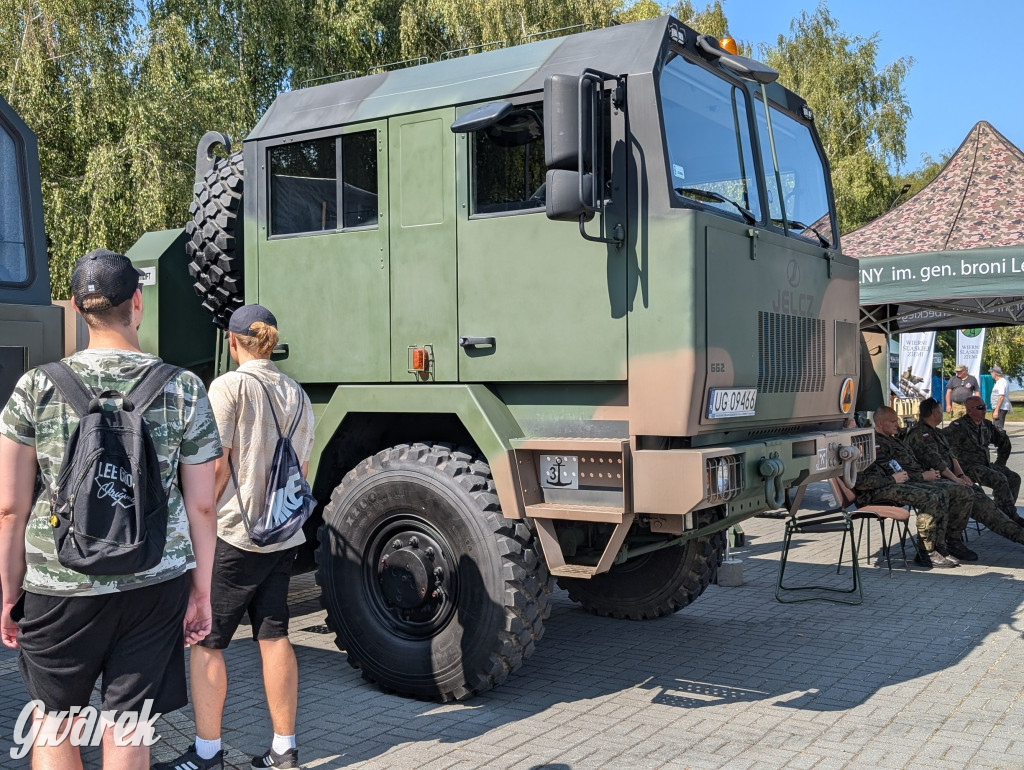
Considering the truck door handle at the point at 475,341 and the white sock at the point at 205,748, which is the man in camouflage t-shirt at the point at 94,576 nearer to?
the white sock at the point at 205,748

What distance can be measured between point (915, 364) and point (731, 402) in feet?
65.4

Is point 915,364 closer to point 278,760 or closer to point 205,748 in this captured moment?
point 278,760

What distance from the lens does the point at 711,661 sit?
19.5 feet

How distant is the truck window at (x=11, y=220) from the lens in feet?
16.1

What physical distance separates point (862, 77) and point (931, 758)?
93.0 ft

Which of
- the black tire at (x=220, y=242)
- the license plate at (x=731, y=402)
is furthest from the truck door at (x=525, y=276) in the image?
the black tire at (x=220, y=242)

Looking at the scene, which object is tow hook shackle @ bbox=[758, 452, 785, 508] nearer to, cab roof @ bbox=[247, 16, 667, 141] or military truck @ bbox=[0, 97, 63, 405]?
cab roof @ bbox=[247, 16, 667, 141]

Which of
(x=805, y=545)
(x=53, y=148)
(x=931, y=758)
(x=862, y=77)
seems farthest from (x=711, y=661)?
(x=862, y=77)

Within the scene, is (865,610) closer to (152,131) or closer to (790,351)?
(790,351)

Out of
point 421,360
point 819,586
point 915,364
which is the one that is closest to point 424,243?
point 421,360

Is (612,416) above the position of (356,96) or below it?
below

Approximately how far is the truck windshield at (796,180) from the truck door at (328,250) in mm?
2080

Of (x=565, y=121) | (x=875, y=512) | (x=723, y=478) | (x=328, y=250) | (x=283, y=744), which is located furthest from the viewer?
(x=875, y=512)

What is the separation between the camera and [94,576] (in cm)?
283
